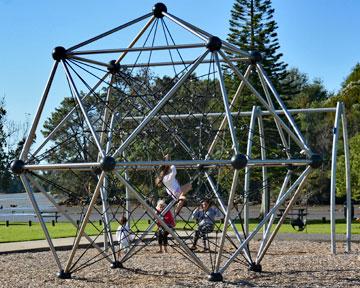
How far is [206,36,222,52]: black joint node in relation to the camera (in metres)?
10.5

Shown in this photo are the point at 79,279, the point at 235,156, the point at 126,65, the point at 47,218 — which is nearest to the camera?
the point at 235,156

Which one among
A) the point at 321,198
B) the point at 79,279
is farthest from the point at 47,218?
the point at 79,279

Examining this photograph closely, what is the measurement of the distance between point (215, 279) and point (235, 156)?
67.6 inches

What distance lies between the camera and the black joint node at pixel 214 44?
1048 centimetres

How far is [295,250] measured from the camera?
52.5 feet

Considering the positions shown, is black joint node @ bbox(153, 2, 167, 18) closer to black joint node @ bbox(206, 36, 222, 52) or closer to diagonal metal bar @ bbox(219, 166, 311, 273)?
black joint node @ bbox(206, 36, 222, 52)

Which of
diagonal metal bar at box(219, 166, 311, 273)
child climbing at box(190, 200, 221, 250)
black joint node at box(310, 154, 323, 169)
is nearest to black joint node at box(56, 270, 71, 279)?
child climbing at box(190, 200, 221, 250)

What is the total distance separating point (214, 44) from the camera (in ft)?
34.4

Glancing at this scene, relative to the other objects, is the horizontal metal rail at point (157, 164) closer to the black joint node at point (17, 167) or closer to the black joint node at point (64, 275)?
the black joint node at point (17, 167)

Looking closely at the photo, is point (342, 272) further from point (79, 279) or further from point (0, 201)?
point (0, 201)

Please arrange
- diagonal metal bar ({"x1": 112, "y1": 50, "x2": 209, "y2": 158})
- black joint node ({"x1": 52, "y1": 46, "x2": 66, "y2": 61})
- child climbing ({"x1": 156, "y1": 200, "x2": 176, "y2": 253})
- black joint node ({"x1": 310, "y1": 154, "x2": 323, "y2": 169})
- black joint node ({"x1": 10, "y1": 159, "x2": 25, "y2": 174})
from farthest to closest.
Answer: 1. child climbing ({"x1": 156, "y1": 200, "x2": 176, "y2": 253})
2. black joint node ({"x1": 52, "y1": 46, "x2": 66, "y2": 61})
3. black joint node ({"x1": 10, "y1": 159, "x2": 25, "y2": 174})
4. black joint node ({"x1": 310, "y1": 154, "x2": 323, "y2": 169})
5. diagonal metal bar ({"x1": 112, "y1": 50, "x2": 209, "y2": 158})


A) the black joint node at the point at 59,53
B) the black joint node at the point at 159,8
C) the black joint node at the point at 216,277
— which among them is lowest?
the black joint node at the point at 216,277

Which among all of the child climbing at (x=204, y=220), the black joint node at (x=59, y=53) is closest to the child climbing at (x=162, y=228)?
the child climbing at (x=204, y=220)

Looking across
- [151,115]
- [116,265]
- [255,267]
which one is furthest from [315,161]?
[116,265]
